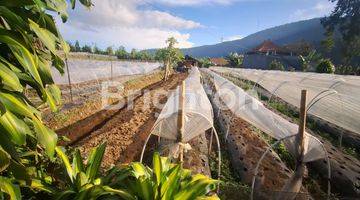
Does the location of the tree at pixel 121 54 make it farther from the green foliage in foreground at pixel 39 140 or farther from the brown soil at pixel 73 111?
the green foliage in foreground at pixel 39 140

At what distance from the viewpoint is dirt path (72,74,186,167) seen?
748cm

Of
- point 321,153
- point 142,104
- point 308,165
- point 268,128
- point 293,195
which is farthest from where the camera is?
point 142,104

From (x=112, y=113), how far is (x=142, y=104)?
1901mm

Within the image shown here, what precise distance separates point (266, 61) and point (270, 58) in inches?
30.6

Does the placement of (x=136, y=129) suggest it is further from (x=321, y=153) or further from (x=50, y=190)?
(x=50, y=190)

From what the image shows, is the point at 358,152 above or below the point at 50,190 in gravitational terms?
below

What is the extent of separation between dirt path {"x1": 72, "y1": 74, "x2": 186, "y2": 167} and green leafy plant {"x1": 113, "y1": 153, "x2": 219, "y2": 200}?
3387 millimetres

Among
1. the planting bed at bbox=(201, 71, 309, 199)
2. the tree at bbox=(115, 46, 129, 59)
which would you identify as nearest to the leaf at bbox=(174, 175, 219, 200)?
the planting bed at bbox=(201, 71, 309, 199)

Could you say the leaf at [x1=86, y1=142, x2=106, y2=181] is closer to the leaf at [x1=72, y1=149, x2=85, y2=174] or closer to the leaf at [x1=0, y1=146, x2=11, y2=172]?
the leaf at [x1=72, y1=149, x2=85, y2=174]

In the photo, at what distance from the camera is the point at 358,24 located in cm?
4341

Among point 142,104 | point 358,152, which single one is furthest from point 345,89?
point 142,104

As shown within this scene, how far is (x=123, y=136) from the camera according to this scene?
8852mm

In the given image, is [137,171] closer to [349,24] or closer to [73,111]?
[73,111]

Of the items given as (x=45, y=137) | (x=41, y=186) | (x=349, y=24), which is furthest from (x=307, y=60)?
(x=45, y=137)
